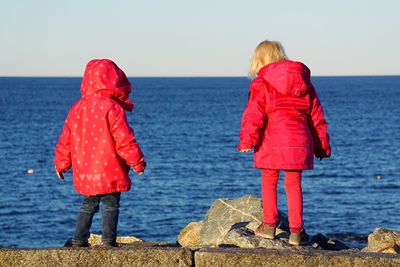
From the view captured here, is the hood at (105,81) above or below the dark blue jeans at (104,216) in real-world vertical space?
above

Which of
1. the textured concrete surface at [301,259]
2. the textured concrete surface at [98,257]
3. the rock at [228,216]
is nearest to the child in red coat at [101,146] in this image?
the textured concrete surface at [98,257]

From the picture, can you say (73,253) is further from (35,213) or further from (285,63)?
(35,213)

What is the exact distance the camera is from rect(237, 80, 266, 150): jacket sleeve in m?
7.85

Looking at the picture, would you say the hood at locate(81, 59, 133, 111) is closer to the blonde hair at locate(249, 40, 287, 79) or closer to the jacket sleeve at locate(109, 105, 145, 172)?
the jacket sleeve at locate(109, 105, 145, 172)

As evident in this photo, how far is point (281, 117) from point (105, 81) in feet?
5.32

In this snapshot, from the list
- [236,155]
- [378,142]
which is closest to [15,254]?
[236,155]

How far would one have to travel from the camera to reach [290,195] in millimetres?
8172

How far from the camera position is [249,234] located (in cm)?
865

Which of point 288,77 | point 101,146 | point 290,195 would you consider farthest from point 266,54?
point 101,146

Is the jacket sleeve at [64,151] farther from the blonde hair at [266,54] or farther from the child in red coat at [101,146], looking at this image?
the blonde hair at [266,54]

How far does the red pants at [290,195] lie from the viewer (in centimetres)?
814

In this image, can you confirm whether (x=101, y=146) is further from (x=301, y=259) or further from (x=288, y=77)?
(x=301, y=259)

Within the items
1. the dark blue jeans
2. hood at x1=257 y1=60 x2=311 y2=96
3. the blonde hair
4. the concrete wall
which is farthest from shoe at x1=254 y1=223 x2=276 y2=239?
the concrete wall

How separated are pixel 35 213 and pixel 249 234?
27348 mm
